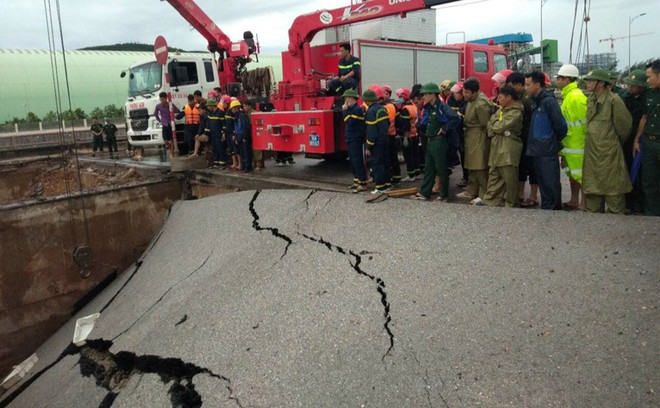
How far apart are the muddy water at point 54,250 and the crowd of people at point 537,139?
4705 mm

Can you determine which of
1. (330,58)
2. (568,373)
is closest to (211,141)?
(330,58)

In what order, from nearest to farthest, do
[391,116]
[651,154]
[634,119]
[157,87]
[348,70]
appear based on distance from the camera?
[651,154] → [634,119] → [391,116] → [348,70] → [157,87]

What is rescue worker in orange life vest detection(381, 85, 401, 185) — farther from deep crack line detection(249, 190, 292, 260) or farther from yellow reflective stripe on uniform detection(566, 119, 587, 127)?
yellow reflective stripe on uniform detection(566, 119, 587, 127)

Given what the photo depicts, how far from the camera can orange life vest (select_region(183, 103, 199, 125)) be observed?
1104cm

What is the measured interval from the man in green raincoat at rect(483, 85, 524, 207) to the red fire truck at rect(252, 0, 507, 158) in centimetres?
237

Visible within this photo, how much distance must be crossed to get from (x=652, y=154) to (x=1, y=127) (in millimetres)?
34470

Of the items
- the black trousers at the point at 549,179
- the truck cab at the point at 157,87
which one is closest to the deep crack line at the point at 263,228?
the black trousers at the point at 549,179

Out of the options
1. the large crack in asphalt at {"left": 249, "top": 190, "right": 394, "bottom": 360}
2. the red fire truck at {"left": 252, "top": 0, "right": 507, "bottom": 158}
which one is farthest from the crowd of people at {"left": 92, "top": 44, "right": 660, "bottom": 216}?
the large crack in asphalt at {"left": 249, "top": 190, "right": 394, "bottom": 360}

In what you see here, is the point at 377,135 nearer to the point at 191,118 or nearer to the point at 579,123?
the point at 579,123

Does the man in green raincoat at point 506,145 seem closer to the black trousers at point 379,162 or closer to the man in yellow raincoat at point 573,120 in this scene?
the man in yellow raincoat at point 573,120

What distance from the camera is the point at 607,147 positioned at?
504 centimetres

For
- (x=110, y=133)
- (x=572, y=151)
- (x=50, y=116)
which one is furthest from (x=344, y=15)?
(x=50, y=116)

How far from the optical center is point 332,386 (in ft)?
11.8

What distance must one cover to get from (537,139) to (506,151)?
1.23 ft
